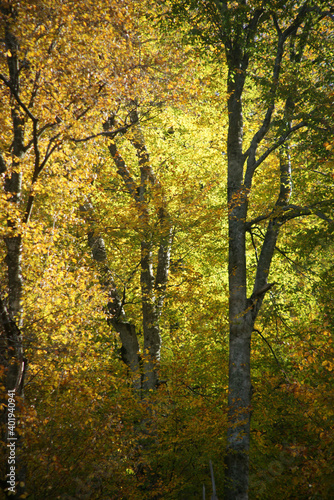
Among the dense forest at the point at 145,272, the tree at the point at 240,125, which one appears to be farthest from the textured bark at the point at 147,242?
the tree at the point at 240,125

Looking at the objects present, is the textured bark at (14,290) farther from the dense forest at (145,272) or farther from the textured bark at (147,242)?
the textured bark at (147,242)

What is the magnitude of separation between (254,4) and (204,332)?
8547mm

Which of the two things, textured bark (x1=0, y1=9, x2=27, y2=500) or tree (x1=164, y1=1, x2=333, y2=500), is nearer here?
textured bark (x1=0, y1=9, x2=27, y2=500)

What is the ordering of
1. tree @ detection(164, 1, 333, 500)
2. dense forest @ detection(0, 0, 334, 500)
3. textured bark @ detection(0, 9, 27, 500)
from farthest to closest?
tree @ detection(164, 1, 333, 500), dense forest @ detection(0, 0, 334, 500), textured bark @ detection(0, 9, 27, 500)

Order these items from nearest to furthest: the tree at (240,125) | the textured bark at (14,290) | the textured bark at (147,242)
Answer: the textured bark at (14,290)
the tree at (240,125)
the textured bark at (147,242)

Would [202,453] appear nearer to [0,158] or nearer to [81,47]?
[0,158]

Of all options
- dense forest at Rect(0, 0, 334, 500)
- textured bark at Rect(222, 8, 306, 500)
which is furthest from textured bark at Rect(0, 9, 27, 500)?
textured bark at Rect(222, 8, 306, 500)

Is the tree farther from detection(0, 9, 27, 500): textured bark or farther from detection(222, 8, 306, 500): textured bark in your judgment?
detection(0, 9, 27, 500): textured bark

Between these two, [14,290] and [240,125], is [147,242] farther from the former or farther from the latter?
[14,290]

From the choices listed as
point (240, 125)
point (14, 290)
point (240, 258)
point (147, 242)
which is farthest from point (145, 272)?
point (14, 290)

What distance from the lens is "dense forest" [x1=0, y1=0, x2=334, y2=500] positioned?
631 cm

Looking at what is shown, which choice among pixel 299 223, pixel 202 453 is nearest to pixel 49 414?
pixel 202 453

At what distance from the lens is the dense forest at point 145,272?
6.31 metres

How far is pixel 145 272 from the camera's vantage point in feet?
36.7
